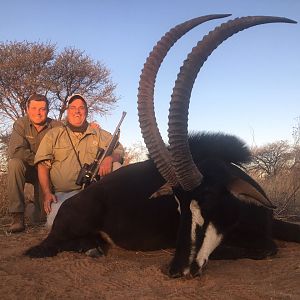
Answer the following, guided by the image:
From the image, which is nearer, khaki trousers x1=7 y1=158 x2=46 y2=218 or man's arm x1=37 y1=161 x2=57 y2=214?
man's arm x1=37 y1=161 x2=57 y2=214

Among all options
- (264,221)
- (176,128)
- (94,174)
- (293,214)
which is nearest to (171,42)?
(176,128)

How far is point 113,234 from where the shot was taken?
16.3 feet

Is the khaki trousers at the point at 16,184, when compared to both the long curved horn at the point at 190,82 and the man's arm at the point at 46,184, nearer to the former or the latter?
the man's arm at the point at 46,184

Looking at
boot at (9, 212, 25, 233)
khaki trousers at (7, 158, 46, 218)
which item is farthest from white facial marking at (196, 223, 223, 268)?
khaki trousers at (7, 158, 46, 218)

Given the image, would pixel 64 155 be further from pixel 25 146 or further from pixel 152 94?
pixel 152 94

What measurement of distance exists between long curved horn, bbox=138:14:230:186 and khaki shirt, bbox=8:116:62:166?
3259mm

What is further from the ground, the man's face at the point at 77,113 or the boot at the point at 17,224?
the man's face at the point at 77,113

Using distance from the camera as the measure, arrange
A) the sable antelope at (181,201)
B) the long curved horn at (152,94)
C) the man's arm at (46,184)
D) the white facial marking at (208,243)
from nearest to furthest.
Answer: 1. the white facial marking at (208,243)
2. the sable antelope at (181,201)
3. the long curved horn at (152,94)
4. the man's arm at (46,184)

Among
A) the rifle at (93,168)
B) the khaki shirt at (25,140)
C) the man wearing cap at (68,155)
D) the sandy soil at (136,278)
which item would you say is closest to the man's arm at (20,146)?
the khaki shirt at (25,140)

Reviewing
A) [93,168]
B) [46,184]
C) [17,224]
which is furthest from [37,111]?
[17,224]

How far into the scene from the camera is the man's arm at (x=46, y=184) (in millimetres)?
6090

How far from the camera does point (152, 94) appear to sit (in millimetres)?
4199

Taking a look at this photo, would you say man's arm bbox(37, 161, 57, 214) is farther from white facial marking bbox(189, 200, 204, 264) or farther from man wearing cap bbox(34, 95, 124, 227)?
white facial marking bbox(189, 200, 204, 264)

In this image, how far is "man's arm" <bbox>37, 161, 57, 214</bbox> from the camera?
609 cm
